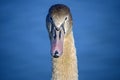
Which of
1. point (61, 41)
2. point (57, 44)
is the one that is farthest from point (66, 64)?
point (57, 44)

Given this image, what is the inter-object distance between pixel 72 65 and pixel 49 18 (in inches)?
35.4

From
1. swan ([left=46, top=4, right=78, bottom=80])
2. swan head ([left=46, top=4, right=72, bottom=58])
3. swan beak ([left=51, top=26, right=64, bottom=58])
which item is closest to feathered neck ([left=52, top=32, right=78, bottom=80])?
swan ([left=46, top=4, right=78, bottom=80])

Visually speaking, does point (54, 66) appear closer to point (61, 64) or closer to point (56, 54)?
point (61, 64)

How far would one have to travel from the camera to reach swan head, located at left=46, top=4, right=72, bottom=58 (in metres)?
6.48

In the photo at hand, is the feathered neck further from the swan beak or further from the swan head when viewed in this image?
the swan beak

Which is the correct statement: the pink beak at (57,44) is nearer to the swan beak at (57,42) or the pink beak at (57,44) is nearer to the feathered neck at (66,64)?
the swan beak at (57,42)

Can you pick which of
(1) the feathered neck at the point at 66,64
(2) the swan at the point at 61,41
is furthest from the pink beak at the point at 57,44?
(1) the feathered neck at the point at 66,64

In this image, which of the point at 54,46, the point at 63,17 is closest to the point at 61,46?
the point at 54,46

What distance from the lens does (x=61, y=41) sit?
255 inches

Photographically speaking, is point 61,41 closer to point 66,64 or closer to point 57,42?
point 57,42

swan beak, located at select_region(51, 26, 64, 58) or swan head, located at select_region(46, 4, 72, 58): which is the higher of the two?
swan head, located at select_region(46, 4, 72, 58)

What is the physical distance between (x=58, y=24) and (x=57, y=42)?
0.30 m

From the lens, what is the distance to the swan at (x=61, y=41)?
6479 mm

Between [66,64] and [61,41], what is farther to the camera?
[66,64]
